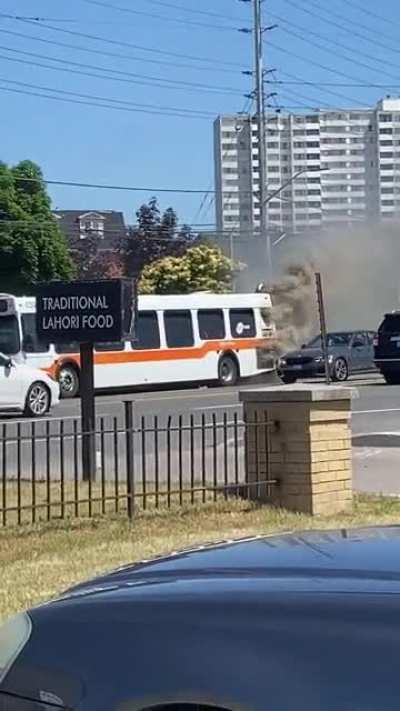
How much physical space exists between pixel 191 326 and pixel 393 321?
550 centimetres

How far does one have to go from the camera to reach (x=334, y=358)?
37.8 m

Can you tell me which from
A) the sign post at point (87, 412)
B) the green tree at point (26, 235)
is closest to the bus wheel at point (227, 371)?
the green tree at point (26, 235)

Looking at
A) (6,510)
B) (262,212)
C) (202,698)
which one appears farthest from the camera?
(262,212)

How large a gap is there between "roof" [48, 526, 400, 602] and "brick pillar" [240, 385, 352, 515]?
727 centimetres

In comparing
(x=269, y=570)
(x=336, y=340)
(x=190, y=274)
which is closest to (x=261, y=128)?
(x=190, y=274)

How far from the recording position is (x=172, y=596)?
3.39m

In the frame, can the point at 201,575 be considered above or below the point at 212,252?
below

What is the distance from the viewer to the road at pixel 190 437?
1263 cm

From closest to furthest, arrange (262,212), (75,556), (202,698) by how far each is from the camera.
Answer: (202,698) < (75,556) < (262,212)

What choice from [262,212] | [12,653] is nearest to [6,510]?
[12,653]

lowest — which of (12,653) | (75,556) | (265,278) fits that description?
(75,556)

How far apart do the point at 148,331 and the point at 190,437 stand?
2192 centimetres

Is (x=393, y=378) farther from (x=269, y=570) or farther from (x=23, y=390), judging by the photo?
(x=269, y=570)

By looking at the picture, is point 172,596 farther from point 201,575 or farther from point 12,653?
point 12,653
